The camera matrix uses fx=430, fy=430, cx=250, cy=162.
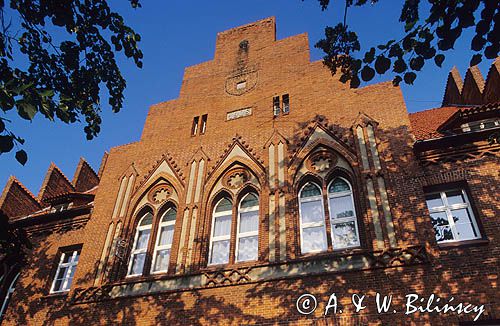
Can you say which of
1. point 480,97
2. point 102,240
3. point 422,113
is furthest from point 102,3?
point 480,97

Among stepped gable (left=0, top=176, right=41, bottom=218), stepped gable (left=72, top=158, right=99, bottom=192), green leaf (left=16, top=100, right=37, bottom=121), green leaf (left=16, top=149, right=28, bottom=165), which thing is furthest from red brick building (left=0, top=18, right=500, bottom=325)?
green leaf (left=16, top=100, right=37, bottom=121)

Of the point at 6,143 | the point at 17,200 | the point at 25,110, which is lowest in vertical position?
the point at 6,143

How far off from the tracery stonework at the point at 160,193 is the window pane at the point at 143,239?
0.96 metres

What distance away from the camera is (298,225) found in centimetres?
1090

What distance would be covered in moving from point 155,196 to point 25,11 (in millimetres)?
6944

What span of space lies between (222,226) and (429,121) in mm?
8117

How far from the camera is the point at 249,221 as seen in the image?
11688 millimetres

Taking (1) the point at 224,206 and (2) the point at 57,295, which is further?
(1) the point at 224,206

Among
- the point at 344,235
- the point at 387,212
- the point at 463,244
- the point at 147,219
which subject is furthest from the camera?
the point at 147,219

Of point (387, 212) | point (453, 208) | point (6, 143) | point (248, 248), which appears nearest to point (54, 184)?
point (248, 248)

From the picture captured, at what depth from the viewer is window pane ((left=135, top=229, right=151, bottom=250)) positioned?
1245 cm

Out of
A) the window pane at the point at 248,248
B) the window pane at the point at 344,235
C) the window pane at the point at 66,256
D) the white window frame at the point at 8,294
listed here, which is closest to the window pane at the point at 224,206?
the window pane at the point at 248,248

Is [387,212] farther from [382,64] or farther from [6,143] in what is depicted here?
[6,143]

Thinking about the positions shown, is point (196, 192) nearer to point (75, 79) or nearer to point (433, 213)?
point (75, 79)
